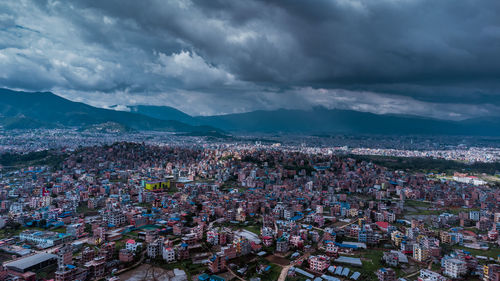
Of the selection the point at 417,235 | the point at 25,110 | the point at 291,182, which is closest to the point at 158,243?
the point at 417,235

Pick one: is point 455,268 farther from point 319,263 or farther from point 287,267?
point 287,267

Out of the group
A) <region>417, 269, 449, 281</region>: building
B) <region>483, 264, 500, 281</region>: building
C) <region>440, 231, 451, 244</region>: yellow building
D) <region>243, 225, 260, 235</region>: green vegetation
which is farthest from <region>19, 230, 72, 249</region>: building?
<region>440, 231, 451, 244</region>: yellow building

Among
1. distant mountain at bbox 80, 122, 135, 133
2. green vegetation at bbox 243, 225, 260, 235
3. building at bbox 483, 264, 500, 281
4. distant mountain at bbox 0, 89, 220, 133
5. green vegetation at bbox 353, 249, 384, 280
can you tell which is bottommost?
green vegetation at bbox 243, 225, 260, 235

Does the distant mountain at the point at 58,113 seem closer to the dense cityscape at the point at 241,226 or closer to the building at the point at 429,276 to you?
the dense cityscape at the point at 241,226

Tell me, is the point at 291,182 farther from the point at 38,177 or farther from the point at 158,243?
the point at 38,177

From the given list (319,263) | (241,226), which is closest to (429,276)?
(319,263)

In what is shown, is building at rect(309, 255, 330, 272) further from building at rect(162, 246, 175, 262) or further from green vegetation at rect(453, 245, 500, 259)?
green vegetation at rect(453, 245, 500, 259)

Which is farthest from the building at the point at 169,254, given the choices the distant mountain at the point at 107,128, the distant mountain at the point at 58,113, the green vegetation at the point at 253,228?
the distant mountain at the point at 58,113

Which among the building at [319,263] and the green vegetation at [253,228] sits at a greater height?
the building at [319,263]
